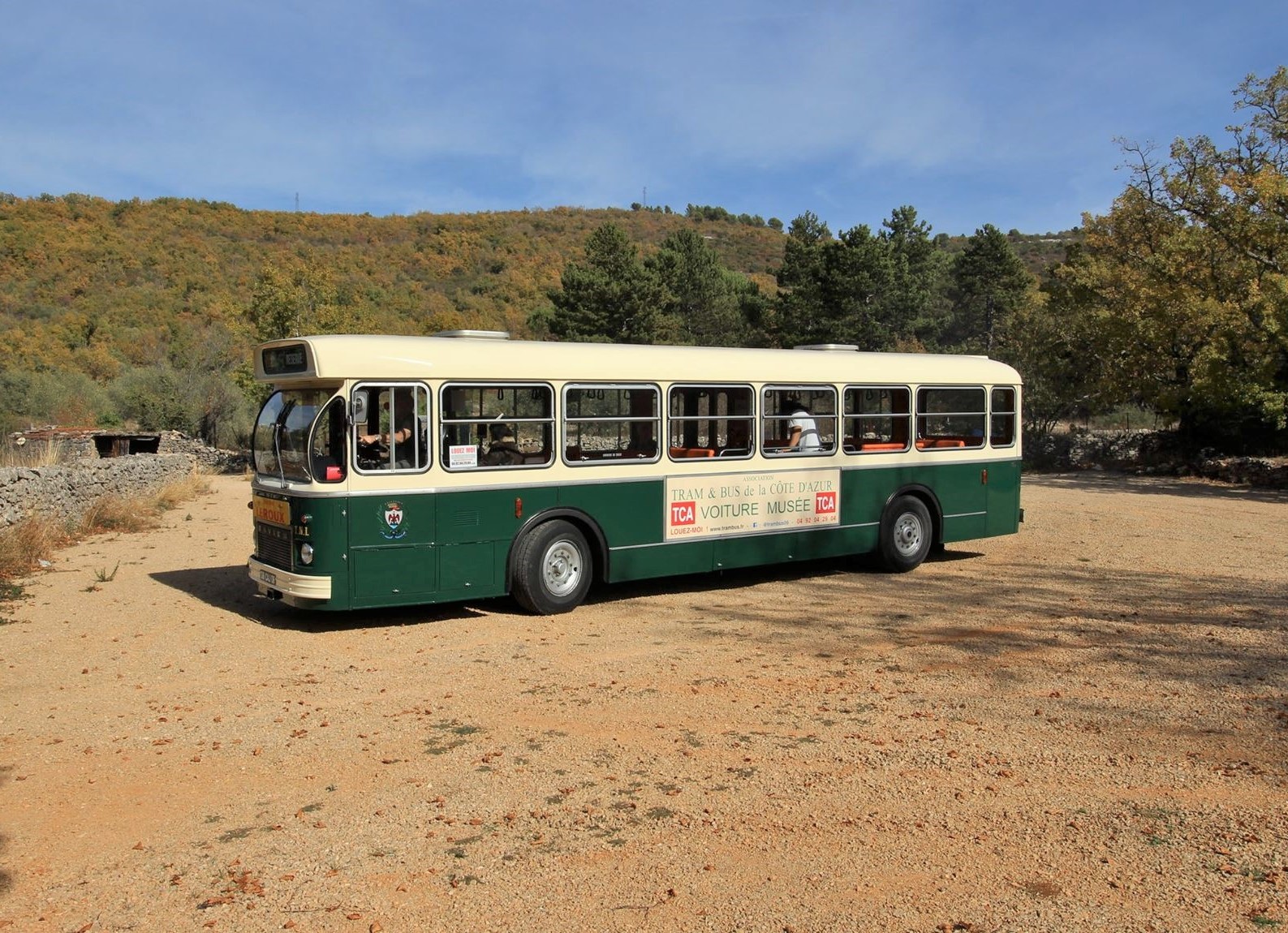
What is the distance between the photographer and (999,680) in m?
7.50

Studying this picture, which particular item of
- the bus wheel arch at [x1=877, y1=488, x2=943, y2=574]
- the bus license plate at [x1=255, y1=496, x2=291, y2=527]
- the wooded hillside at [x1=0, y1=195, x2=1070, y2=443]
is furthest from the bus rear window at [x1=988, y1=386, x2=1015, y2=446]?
the wooded hillside at [x1=0, y1=195, x2=1070, y2=443]

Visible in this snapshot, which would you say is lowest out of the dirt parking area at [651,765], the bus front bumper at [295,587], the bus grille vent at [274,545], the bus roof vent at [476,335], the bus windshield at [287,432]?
the dirt parking area at [651,765]

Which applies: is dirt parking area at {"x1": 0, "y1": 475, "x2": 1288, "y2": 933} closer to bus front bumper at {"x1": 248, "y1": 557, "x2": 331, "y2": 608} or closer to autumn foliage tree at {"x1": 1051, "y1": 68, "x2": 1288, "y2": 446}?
bus front bumper at {"x1": 248, "y1": 557, "x2": 331, "y2": 608}

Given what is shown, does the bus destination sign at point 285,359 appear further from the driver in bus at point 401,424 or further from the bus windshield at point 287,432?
the driver in bus at point 401,424

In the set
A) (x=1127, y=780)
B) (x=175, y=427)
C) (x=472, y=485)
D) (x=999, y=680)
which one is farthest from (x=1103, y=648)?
(x=175, y=427)

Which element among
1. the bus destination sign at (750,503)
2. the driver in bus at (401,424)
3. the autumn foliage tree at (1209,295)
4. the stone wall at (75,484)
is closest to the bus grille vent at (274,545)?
the driver in bus at (401,424)

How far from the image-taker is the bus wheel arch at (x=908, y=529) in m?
12.5

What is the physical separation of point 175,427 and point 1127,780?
113 feet

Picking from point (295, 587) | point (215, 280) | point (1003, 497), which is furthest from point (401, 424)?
point (215, 280)

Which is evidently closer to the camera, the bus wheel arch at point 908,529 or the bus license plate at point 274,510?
the bus license plate at point 274,510

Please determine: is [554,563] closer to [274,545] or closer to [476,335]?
[476,335]

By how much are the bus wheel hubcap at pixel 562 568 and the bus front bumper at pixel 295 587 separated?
6.98 feet

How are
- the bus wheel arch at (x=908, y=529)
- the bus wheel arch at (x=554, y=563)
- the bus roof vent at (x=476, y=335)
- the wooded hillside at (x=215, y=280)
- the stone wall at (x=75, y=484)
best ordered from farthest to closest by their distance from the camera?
the wooded hillside at (x=215, y=280) → the stone wall at (x=75, y=484) → the bus wheel arch at (x=908, y=529) → the bus roof vent at (x=476, y=335) → the bus wheel arch at (x=554, y=563)

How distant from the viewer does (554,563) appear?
396 inches
